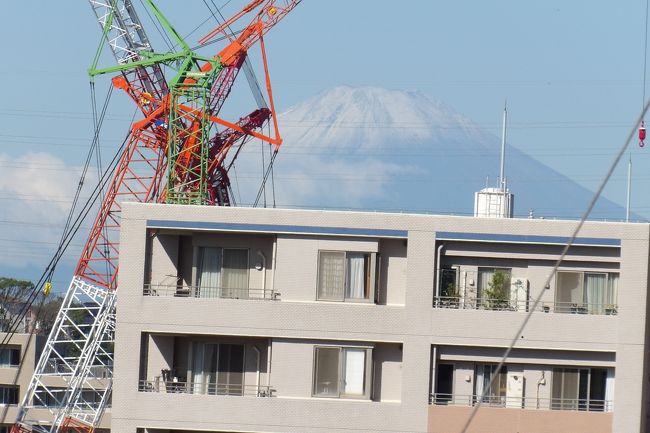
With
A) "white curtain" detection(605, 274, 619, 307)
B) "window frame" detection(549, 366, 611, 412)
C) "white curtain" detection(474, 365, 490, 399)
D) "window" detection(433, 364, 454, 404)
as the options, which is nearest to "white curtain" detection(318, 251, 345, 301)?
"window" detection(433, 364, 454, 404)

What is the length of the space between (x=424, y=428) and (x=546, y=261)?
5.02 meters

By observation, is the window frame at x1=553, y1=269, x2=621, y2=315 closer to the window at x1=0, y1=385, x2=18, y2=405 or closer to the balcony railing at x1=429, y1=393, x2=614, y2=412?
the balcony railing at x1=429, y1=393, x2=614, y2=412

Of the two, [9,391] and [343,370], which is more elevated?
[343,370]

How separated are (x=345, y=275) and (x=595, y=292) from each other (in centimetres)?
618

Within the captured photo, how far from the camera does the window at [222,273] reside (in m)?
33.7

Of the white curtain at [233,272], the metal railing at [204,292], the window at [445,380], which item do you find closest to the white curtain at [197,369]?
the metal railing at [204,292]

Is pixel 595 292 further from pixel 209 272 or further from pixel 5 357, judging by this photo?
pixel 5 357

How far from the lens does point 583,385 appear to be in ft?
109

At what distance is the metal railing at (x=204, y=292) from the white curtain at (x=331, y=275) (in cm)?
131

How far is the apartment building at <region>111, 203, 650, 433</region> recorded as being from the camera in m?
32.3

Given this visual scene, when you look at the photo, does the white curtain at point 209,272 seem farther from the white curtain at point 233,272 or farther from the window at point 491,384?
the window at point 491,384

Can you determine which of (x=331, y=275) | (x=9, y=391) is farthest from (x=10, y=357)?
(x=331, y=275)

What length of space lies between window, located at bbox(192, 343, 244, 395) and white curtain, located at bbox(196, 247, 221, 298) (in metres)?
1.32

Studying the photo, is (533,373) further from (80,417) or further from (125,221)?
(80,417)
